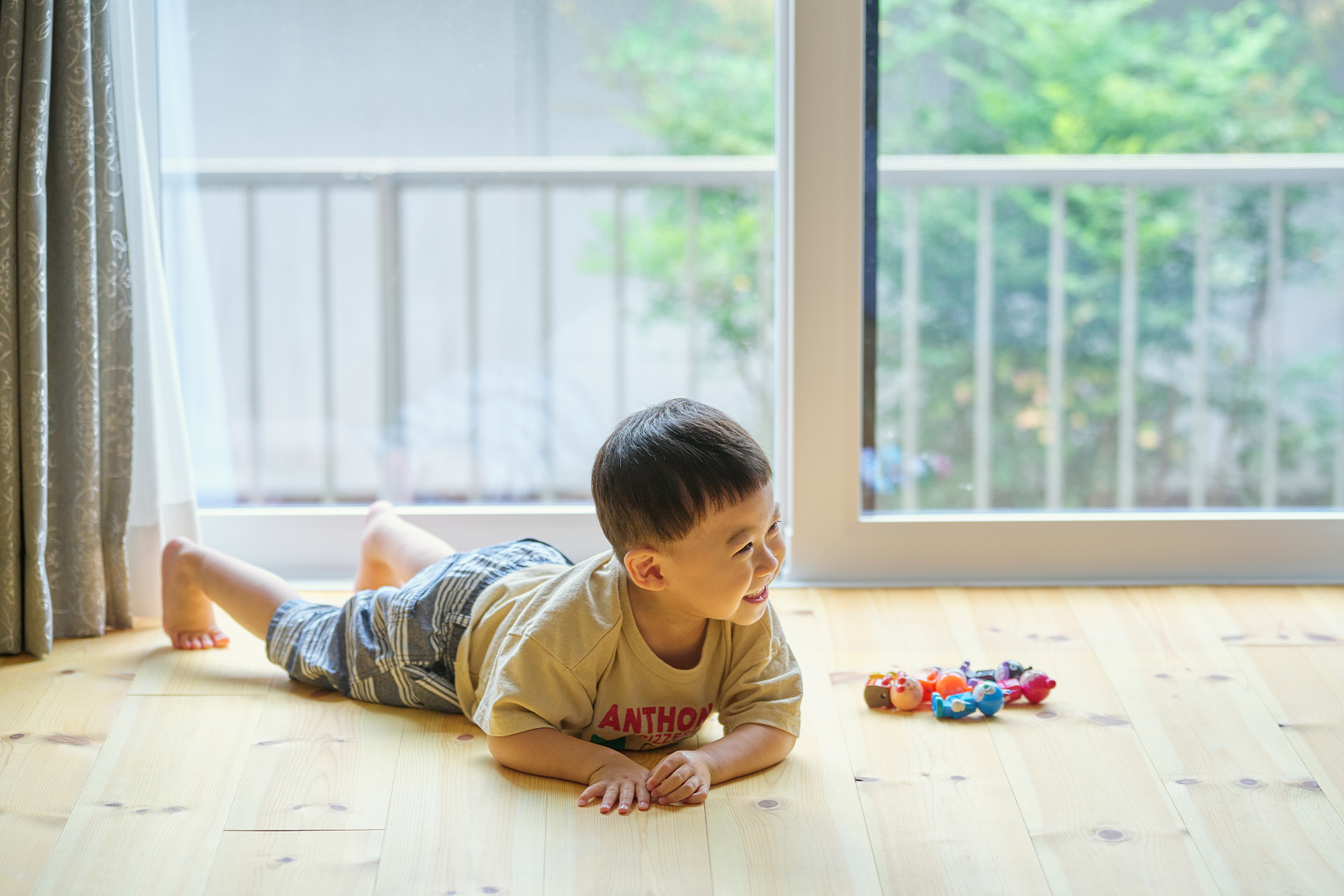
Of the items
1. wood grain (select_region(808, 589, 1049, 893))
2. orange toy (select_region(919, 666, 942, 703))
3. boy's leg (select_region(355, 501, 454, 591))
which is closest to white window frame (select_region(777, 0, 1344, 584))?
wood grain (select_region(808, 589, 1049, 893))

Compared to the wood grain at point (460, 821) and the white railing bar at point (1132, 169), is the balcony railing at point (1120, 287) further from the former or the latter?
the wood grain at point (460, 821)

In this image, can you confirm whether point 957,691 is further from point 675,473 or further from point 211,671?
point 211,671

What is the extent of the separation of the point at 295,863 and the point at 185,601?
0.72 meters

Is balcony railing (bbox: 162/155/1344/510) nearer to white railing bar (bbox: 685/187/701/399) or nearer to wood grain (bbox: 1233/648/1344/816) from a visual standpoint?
white railing bar (bbox: 685/187/701/399)

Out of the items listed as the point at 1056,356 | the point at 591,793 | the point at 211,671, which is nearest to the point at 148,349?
the point at 211,671

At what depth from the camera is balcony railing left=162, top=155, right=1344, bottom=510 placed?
2.66 m

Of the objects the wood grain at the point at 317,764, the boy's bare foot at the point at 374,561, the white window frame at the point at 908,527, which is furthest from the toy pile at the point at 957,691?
the boy's bare foot at the point at 374,561

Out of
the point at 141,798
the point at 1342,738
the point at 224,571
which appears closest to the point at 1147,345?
the point at 1342,738

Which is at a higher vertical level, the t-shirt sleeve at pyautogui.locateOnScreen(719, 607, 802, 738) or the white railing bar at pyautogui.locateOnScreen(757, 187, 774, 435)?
the white railing bar at pyautogui.locateOnScreen(757, 187, 774, 435)

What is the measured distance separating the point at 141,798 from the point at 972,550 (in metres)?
1.35

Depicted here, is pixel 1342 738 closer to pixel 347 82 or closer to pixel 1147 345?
pixel 1147 345

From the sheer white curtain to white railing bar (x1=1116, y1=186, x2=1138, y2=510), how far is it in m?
1.97

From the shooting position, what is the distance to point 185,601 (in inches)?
71.3

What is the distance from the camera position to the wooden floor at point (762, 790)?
118 cm
